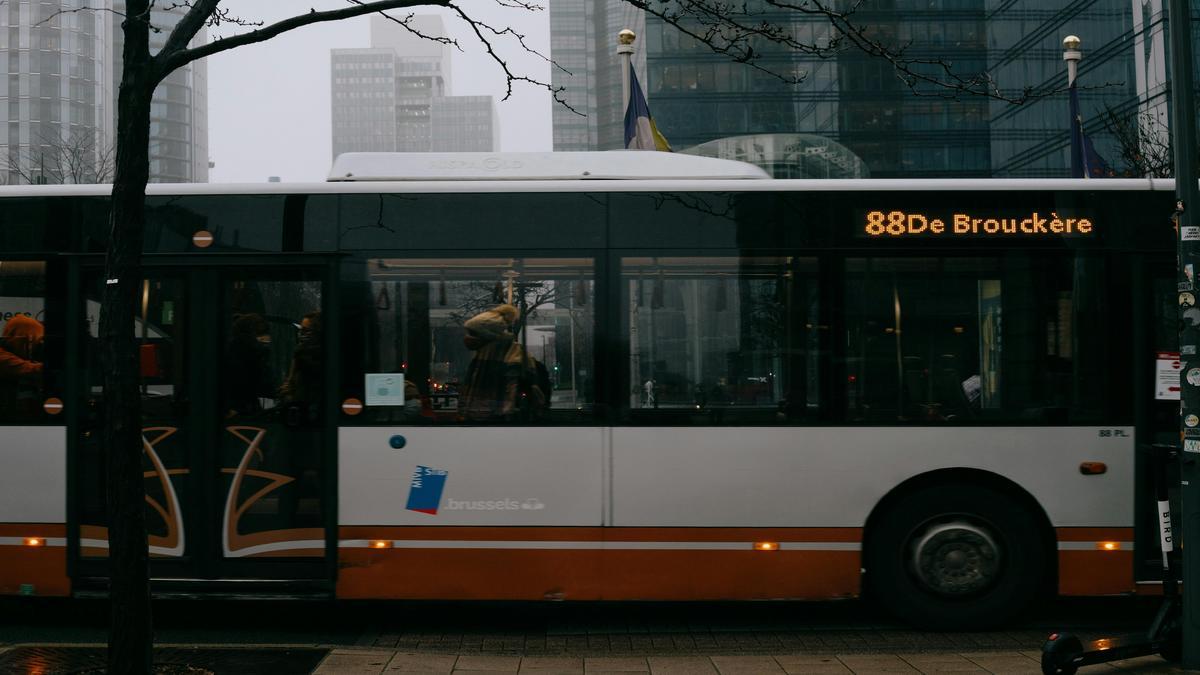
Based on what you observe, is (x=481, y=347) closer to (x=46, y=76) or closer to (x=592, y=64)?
(x=46, y=76)

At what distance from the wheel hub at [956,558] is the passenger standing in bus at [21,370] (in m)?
5.76

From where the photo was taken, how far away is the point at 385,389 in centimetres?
700

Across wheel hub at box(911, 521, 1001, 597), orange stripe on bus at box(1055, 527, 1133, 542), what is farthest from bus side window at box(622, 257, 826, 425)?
orange stripe on bus at box(1055, 527, 1133, 542)

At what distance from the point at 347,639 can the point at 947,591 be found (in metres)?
3.84

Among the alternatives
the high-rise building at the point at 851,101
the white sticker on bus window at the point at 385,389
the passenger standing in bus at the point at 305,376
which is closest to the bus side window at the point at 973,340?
the white sticker on bus window at the point at 385,389

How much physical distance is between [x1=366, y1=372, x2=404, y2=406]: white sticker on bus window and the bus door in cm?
44

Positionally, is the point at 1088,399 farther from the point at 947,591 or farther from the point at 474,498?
the point at 474,498

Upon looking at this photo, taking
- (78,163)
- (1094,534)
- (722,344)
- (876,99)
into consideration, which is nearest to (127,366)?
(722,344)

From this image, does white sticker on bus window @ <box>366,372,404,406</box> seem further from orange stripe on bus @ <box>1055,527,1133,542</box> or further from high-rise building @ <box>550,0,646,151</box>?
high-rise building @ <box>550,0,646,151</box>

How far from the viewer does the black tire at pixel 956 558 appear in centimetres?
693

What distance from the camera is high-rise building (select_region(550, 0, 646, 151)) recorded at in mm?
116562

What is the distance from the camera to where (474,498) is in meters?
6.93

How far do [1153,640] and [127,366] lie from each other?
5565mm

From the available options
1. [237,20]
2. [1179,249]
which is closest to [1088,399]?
[1179,249]
